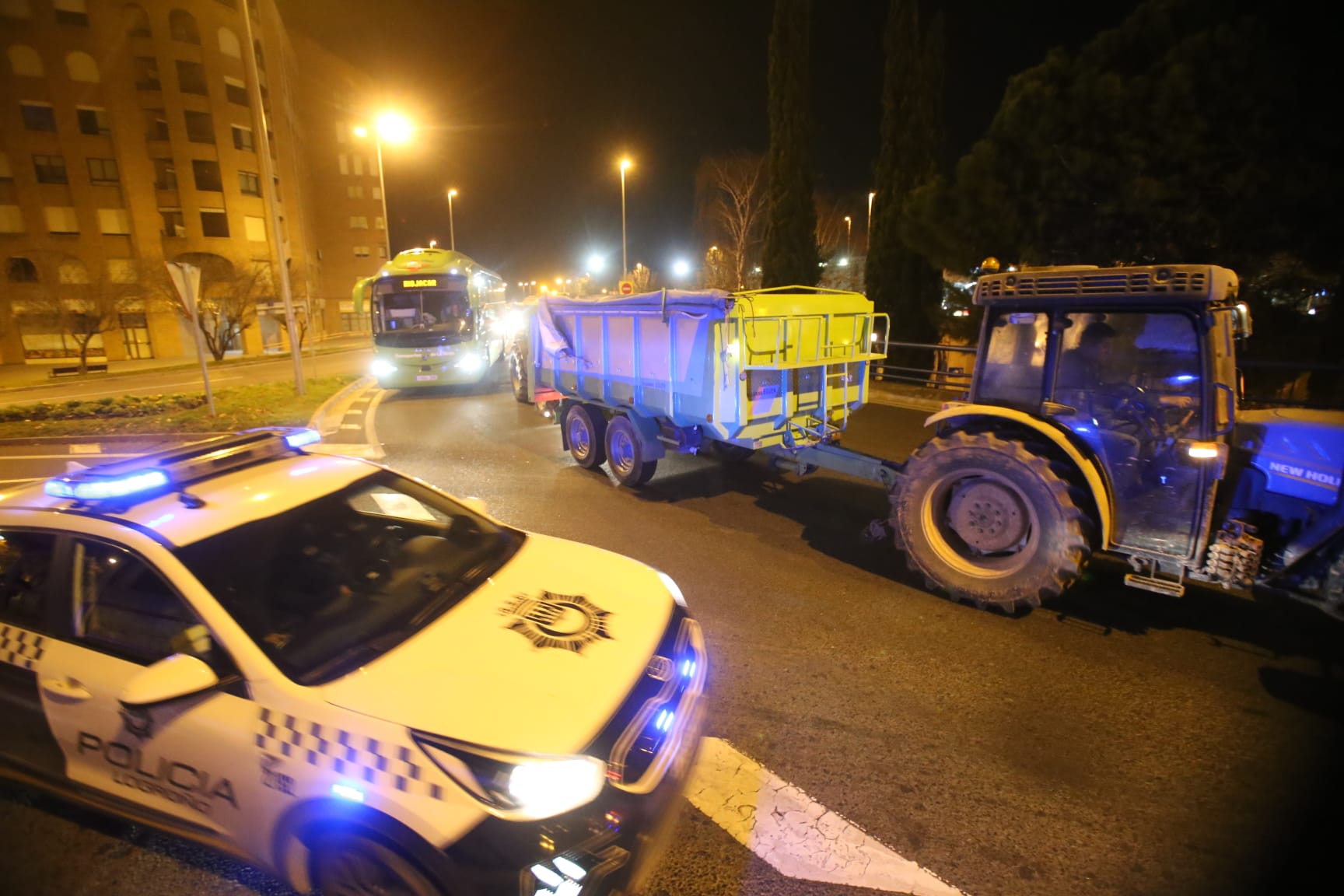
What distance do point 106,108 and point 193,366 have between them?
1934cm

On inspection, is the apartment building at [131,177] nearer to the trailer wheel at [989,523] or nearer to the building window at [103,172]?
Answer: the building window at [103,172]

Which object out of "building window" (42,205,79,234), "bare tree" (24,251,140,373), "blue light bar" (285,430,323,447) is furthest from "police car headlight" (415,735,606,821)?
"building window" (42,205,79,234)

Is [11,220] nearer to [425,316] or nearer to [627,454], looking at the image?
[425,316]

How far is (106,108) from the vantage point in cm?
3656

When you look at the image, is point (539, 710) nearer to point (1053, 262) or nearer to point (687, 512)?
point (687, 512)

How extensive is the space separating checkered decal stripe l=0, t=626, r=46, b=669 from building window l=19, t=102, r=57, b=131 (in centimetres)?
4876

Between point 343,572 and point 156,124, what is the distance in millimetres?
49570

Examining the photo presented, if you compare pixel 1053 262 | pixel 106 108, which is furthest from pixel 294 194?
pixel 1053 262

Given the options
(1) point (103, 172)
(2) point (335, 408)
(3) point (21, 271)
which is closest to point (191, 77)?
(1) point (103, 172)

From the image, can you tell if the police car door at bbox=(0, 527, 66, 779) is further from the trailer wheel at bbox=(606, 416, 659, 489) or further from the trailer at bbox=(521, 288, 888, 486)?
the trailer wheel at bbox=(606, 416, 659, 489)

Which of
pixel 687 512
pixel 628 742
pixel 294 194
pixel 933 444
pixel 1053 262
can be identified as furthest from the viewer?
pixel 294 194

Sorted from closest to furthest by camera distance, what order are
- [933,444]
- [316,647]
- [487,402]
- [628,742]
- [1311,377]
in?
1. [628,742]
2. [316,647]
3. [933,444]
4. [1311,377]
5. [487,402]

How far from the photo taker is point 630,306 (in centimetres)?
738

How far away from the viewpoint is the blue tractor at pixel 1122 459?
12.8 ft
